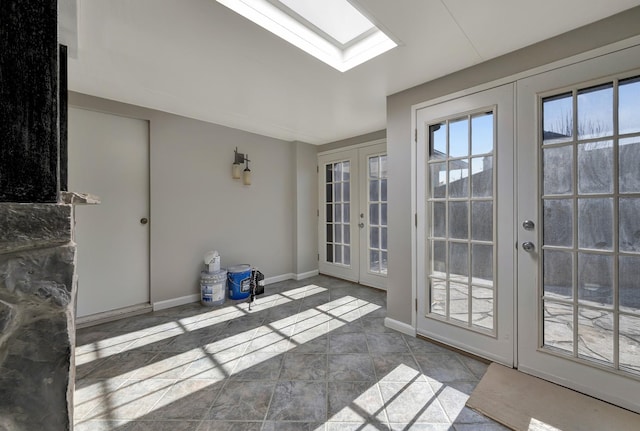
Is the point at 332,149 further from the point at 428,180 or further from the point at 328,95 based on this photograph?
the point at 428,180

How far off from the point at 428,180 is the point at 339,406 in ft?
5.94

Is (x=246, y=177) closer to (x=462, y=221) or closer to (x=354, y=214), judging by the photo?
(x=354, y=214)

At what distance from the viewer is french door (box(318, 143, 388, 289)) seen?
12.1 ft

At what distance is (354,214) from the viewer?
13.0ft

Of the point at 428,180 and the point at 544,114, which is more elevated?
the point at 544,114

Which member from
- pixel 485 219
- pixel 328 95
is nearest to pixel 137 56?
pixel 328 95

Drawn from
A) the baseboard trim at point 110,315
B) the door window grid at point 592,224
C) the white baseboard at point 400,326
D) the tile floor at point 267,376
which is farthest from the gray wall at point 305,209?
the door window grid at point 592,224

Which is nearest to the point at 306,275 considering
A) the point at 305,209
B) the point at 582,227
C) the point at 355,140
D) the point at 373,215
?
the point at 305,209

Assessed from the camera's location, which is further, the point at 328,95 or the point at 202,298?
the point at 202,298

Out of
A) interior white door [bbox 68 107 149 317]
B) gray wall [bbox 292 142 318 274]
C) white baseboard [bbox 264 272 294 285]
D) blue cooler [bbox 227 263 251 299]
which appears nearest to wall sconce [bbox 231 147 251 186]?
gray wall [bbox 292 142 318 274]

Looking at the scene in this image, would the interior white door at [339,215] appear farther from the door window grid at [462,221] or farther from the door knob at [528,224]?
the door knob at [528,224]

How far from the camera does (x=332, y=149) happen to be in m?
4.25

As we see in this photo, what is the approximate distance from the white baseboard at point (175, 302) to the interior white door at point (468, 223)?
2.56 metres

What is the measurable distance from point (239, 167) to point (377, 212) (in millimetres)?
2034
